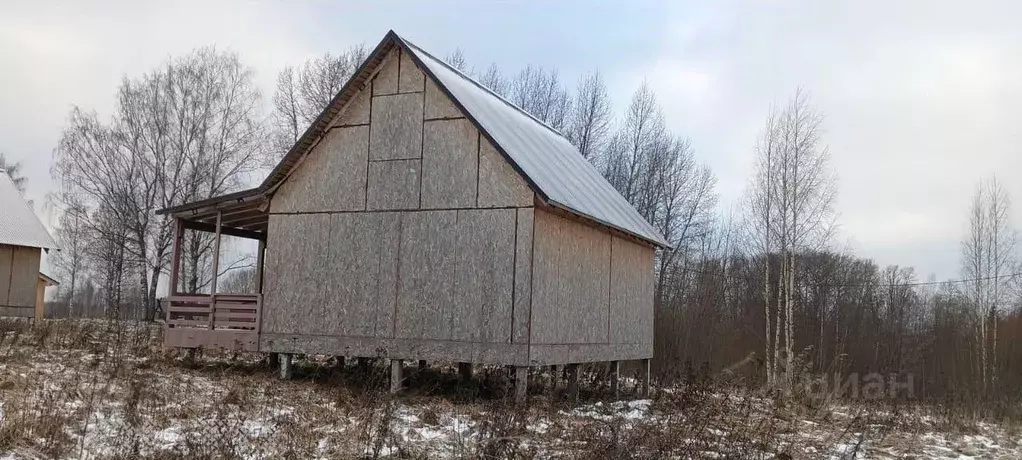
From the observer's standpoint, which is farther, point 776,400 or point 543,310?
point 776,400

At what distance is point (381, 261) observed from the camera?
15000 millimetres

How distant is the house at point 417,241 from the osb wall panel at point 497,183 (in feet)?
0.07

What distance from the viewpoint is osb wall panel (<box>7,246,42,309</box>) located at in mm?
30469

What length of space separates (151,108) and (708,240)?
27976 mm

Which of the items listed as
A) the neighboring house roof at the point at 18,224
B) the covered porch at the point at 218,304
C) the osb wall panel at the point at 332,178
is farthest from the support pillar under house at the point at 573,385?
the neighboring house roof at the point at 18,224

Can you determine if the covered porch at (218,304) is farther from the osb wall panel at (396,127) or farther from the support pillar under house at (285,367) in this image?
the osb wall panel at (396,127)

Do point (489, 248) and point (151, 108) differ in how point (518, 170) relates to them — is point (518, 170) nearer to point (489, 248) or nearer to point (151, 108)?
point (489, 248)

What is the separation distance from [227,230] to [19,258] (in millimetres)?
16548

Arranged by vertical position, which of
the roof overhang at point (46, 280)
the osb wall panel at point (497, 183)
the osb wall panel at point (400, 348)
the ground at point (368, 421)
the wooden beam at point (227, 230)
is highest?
the osb wall panel at point (497, 183)

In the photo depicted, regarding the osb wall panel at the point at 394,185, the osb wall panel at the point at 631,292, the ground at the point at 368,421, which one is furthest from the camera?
the osb wall panel at the point at 631,292

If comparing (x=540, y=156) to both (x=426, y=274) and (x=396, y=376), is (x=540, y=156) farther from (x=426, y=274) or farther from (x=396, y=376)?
(x=396, y=376)

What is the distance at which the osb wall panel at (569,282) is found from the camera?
46.3 ft

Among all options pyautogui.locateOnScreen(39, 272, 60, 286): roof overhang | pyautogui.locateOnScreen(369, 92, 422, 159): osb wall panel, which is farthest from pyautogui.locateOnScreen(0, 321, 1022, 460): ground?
pyautogui.locateOnScreen(39, 272, 60, 286): roof overhang

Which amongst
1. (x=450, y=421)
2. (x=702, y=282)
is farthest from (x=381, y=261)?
(x=702, y=282)
